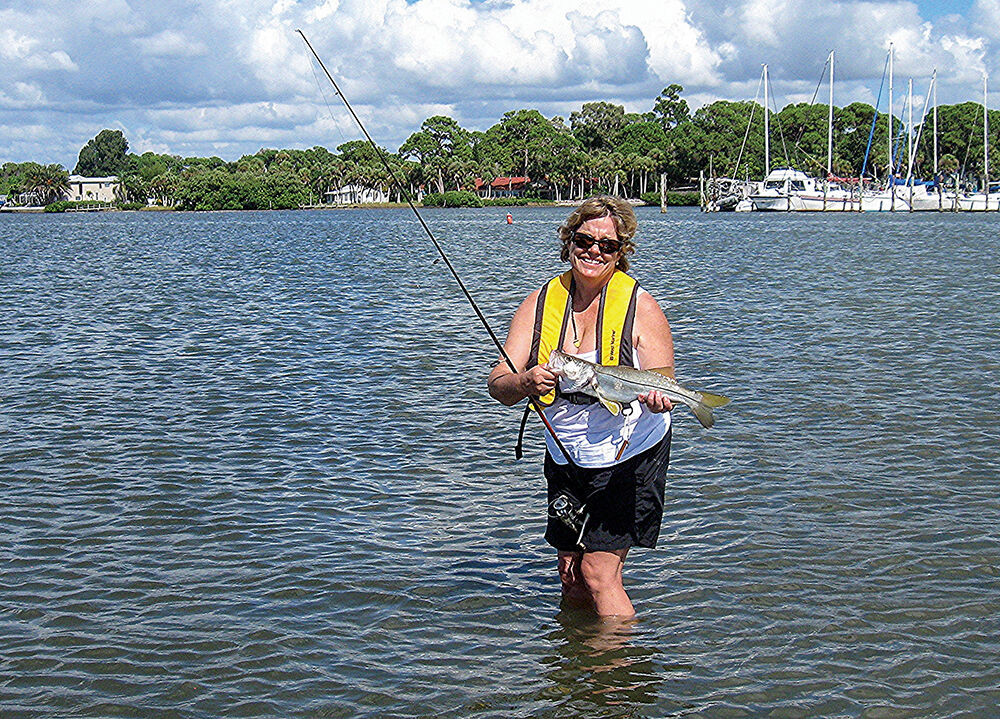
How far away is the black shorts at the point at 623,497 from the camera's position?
5941 mm

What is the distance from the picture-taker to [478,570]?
7973mm

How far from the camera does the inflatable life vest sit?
5762mm

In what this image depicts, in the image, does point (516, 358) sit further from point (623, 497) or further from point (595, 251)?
point (623, 497)

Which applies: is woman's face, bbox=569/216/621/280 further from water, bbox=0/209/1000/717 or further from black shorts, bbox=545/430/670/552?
water, bbox=0/209/1000/717

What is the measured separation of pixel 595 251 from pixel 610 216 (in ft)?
0.70

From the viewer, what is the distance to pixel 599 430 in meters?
5.87

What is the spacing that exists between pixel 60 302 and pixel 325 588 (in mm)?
23336

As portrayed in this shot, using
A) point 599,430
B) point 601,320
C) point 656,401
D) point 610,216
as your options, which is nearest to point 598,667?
point 599,430

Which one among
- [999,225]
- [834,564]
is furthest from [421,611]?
[999,225]

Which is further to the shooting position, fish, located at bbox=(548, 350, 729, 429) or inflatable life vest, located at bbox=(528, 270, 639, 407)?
inflatable life vest, located at bbox=(528, 270, 639, 407)

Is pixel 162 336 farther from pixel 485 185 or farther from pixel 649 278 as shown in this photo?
pixel 485 185

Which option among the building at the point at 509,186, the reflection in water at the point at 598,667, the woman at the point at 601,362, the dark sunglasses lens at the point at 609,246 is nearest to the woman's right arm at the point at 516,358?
the woman at the point at 601,362

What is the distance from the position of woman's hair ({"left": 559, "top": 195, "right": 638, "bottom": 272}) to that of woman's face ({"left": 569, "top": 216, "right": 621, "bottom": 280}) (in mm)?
35

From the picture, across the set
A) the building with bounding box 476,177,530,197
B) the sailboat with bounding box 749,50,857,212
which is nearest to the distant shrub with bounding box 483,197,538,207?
the building with bounding box 476,177,530,197
